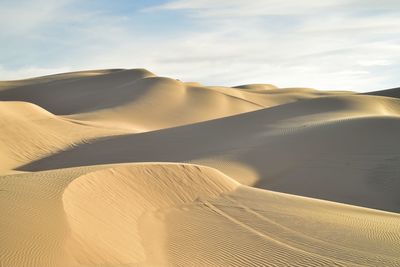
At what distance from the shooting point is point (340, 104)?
115 feet

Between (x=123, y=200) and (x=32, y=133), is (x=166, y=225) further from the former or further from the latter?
(x=32, y=133)

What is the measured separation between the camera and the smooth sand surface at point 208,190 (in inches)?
316

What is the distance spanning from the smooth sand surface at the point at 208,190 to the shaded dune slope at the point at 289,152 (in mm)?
68

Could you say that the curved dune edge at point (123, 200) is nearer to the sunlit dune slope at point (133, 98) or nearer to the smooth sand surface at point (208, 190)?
the smooth sand surface at point (208, 190)

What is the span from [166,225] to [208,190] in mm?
3292

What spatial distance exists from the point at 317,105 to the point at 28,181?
28.0 metres

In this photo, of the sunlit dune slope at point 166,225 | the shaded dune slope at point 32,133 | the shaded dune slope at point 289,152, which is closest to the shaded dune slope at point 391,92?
the shaded dune slope at point 289,152

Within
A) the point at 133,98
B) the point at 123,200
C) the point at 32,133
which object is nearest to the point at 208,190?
the point at 123,200

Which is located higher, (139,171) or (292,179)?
Answer: (139,171)

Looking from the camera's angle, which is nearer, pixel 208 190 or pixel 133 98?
pixel 208 190

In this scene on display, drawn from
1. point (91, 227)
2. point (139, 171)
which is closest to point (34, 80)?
point (139, 171)

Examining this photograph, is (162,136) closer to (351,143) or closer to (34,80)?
(351,143)

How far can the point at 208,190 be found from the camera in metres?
13.5

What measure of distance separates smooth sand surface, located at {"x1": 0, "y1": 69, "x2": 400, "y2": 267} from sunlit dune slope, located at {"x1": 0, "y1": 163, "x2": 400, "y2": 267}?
0.03m
